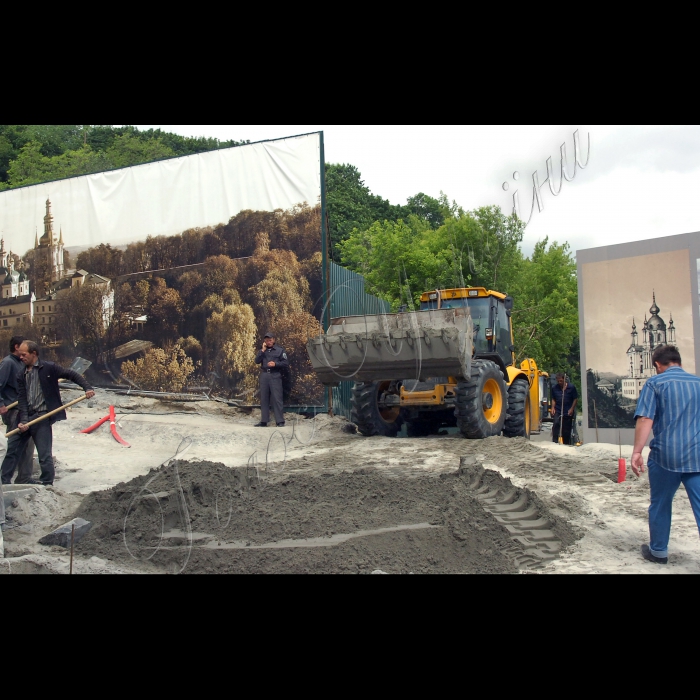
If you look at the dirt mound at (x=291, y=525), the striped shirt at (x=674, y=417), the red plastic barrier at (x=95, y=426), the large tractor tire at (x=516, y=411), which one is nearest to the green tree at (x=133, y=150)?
the red plastic barrier at (x=95, y=426)

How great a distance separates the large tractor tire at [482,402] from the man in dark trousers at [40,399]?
19.0 ft

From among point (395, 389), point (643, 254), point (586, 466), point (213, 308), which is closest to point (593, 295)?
point (643, 254)

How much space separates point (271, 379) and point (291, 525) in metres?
8.13

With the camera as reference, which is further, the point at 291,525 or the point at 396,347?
the point at 396,347

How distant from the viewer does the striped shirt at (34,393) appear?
26.5 ft

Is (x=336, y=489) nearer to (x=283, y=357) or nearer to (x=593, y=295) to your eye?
(x=283, y=357)

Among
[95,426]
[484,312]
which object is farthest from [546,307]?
[95,426]

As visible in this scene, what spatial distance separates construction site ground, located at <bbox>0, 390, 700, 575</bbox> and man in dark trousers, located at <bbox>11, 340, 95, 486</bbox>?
0.48 meters

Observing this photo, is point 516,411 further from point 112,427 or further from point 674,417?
point 674,417

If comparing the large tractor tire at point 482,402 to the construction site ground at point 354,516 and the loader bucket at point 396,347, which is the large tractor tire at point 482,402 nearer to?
the loader bucket at point 396,347

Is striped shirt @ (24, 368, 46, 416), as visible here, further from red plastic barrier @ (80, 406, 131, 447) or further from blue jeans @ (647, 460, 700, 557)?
blue jeans @ (647, 460, 700, 557)

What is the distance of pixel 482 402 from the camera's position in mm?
11648

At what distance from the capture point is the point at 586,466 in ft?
30.5

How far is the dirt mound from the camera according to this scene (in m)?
5.54
